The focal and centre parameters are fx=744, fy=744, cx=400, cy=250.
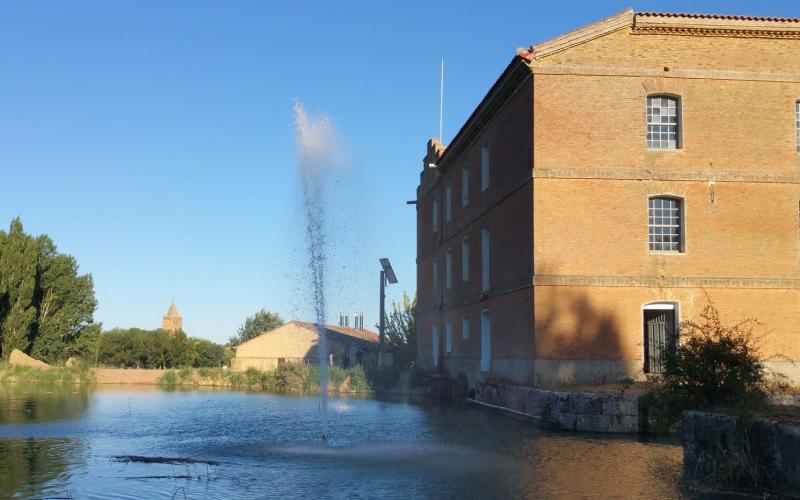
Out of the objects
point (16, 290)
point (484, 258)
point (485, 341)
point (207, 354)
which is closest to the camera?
point (485, 341)

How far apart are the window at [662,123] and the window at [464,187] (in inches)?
453

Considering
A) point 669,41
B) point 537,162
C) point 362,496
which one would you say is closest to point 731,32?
point 669,41

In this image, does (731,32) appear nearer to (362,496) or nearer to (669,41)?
(669,41)

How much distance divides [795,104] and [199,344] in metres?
69.3

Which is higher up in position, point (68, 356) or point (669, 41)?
point (669, 41)

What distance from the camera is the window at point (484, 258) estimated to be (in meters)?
30.5

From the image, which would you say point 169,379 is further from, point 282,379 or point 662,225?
point 662,225

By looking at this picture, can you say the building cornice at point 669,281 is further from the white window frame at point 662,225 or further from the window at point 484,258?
the window at point 484,258

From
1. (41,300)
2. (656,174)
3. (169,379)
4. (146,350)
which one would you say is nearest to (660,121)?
(656,174)

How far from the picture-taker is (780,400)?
2022 cm

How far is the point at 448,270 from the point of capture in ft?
128

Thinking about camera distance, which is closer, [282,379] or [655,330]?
[655,330]

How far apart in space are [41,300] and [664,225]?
168ft

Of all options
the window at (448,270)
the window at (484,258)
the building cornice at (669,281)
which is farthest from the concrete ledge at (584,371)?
the window at (448,270)
